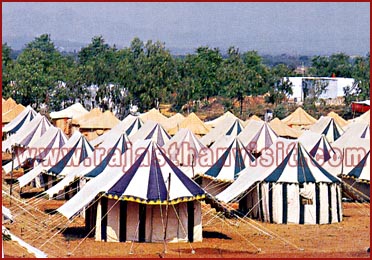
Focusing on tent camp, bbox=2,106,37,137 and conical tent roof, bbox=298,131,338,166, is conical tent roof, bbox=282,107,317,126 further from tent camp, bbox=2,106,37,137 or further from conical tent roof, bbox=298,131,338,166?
conical tent roof, bbox=298,131,338,166

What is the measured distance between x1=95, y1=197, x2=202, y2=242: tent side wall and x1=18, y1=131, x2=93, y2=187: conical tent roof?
324 inches

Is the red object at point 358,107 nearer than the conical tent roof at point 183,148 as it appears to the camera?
No

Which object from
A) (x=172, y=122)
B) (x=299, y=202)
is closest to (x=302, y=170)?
(x=299, y=202)

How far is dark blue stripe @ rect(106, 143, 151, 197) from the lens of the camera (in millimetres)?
19391

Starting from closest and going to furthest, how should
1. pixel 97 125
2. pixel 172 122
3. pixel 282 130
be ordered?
pixel 282 130 < pixel 172 122 < pixel 97 125

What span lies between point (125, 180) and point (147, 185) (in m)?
0.64

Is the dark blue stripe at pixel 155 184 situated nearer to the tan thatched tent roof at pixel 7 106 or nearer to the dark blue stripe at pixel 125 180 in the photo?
the dark blue stripe at pixel 125 180

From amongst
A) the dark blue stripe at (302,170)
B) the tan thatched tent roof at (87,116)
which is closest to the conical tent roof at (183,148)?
the dark blue stripe at (302,170)

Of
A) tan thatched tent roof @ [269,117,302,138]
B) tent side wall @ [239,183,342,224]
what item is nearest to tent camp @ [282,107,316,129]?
tan thatched tent roof @ [269,117,302,138]

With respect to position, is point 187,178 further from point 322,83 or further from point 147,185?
point 322,83

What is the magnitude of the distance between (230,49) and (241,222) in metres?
59.5

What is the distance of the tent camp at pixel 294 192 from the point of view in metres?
23.0

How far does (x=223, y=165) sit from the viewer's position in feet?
89.4

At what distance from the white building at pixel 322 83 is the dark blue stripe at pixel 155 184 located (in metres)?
57.2
